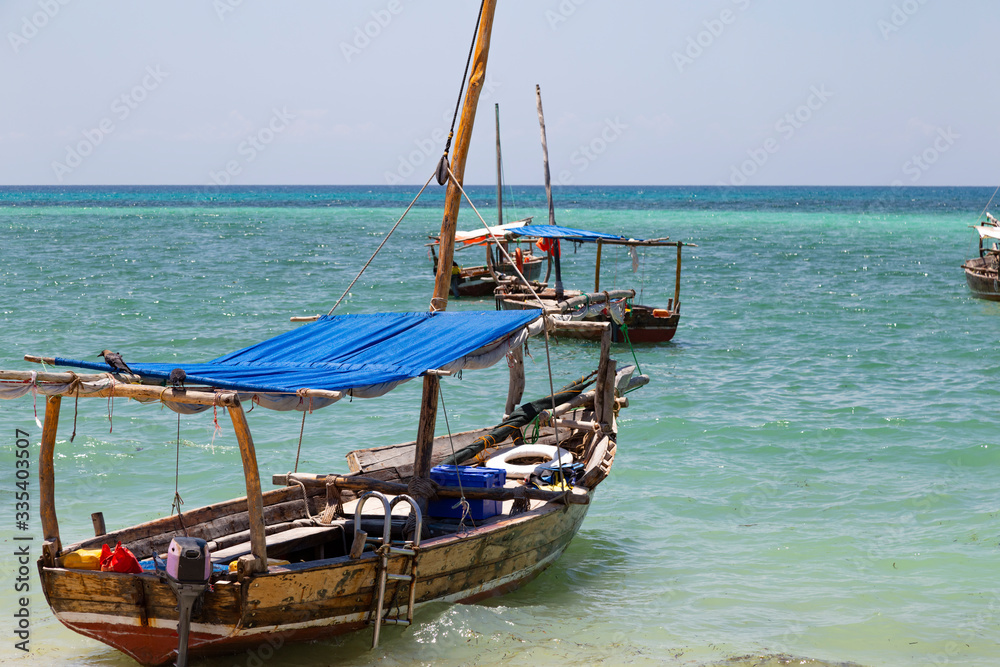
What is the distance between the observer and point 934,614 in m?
9.98

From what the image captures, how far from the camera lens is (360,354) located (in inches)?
369

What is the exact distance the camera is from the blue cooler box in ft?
33.0

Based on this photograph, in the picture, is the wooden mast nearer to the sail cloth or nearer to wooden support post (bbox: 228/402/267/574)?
wooden support post (bbox: 228/402/267/574)

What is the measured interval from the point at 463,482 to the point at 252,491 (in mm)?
3116

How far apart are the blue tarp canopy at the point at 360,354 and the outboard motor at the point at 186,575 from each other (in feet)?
4.30

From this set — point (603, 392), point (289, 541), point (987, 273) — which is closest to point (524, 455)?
point (603, 392)

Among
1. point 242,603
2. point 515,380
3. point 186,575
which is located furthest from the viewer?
point 515,380

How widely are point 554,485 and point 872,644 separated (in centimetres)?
366

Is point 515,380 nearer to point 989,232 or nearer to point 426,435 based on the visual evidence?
point 426,435

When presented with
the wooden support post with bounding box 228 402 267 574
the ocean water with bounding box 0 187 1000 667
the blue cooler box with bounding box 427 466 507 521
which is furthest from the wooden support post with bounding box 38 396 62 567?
the blue cooler box with bounding box 427 466 507 521

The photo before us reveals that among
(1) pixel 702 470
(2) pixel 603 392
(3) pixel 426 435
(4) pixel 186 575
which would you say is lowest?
(1) pixel 702 470

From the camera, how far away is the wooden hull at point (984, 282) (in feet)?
110

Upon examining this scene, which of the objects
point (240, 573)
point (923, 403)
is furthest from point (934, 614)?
point (923, 403)

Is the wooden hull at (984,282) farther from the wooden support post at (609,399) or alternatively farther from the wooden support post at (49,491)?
the wooden support post at (49,491)
